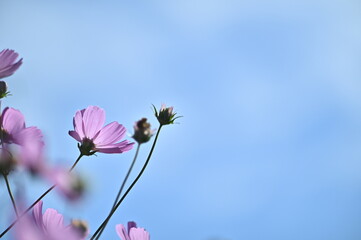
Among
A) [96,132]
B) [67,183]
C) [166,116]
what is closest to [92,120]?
Answer: [96,132]

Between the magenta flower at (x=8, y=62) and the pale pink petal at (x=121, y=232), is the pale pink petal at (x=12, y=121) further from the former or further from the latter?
the pale pink petal at (x=121, y=232)

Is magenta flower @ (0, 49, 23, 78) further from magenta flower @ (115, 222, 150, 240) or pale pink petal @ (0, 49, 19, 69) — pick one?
magenta flower @ (115, 222, 150, 240)

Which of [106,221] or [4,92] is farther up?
[4,92]

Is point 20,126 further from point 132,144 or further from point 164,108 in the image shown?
point 164,108

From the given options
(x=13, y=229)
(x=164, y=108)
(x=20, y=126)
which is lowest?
(x=13, y=229)

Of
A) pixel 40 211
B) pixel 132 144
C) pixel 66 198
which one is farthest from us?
pixel 132 144

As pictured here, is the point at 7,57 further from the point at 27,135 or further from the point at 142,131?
the point at 142,131

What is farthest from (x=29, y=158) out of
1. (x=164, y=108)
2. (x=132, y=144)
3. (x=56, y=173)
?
(x=164, y=108)
